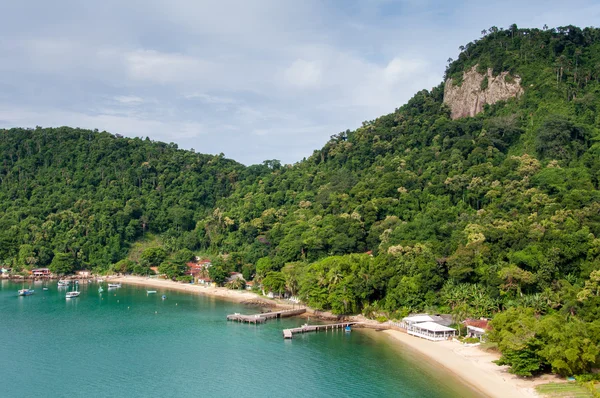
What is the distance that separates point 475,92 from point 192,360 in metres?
73.8

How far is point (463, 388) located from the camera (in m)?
33.2

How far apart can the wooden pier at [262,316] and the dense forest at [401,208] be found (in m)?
1.98

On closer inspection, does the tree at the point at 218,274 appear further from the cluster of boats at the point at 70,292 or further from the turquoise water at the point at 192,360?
the turquoise water at the point at 192,360

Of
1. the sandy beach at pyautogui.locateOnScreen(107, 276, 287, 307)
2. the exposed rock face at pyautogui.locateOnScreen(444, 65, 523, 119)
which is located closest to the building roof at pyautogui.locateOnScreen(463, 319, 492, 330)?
the sandy beach at pyautogui.locateOnScreen(107, 276, 287, 307)

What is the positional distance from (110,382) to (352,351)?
18606 millimetres

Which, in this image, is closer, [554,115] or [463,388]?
[463,388]

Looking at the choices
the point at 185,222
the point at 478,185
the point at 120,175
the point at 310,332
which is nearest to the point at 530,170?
the point at 478,185

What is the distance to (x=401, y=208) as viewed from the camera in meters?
69.4

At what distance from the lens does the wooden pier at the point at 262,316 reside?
53094 mm

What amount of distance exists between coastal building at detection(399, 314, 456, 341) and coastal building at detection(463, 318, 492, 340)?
1366mm

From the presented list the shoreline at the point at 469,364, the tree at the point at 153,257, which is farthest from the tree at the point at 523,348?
the tree at the point at 153,257

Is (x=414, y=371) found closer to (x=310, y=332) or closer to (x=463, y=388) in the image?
(x=463, y=388)

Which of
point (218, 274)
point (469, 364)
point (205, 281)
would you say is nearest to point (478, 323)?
point (469, 364)

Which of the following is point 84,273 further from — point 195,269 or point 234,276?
point 234,276
